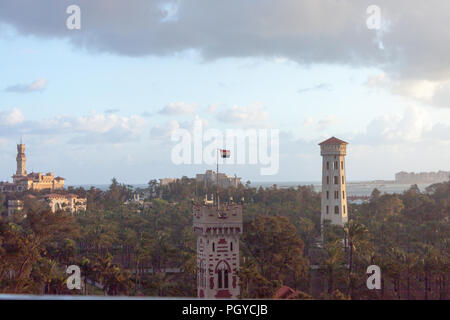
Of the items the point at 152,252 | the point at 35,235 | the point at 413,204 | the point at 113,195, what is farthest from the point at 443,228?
the point at 113,195

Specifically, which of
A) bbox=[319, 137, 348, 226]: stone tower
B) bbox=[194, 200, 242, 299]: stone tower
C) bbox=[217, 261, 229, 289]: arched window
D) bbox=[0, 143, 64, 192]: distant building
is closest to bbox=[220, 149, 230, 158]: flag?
bbox=[194, 200, 242, 299]: stone tower

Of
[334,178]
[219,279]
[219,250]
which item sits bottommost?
[219,279]

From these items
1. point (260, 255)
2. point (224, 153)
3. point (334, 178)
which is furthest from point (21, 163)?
point (224, 153)

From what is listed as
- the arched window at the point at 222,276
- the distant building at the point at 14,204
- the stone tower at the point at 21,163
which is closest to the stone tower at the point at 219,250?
the arched window at the point at 222,276

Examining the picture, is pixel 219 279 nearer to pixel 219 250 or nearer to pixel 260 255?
pixel 219 250

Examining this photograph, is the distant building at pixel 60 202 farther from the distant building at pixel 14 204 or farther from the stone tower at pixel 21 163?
the stone tower at pixel 21 163
